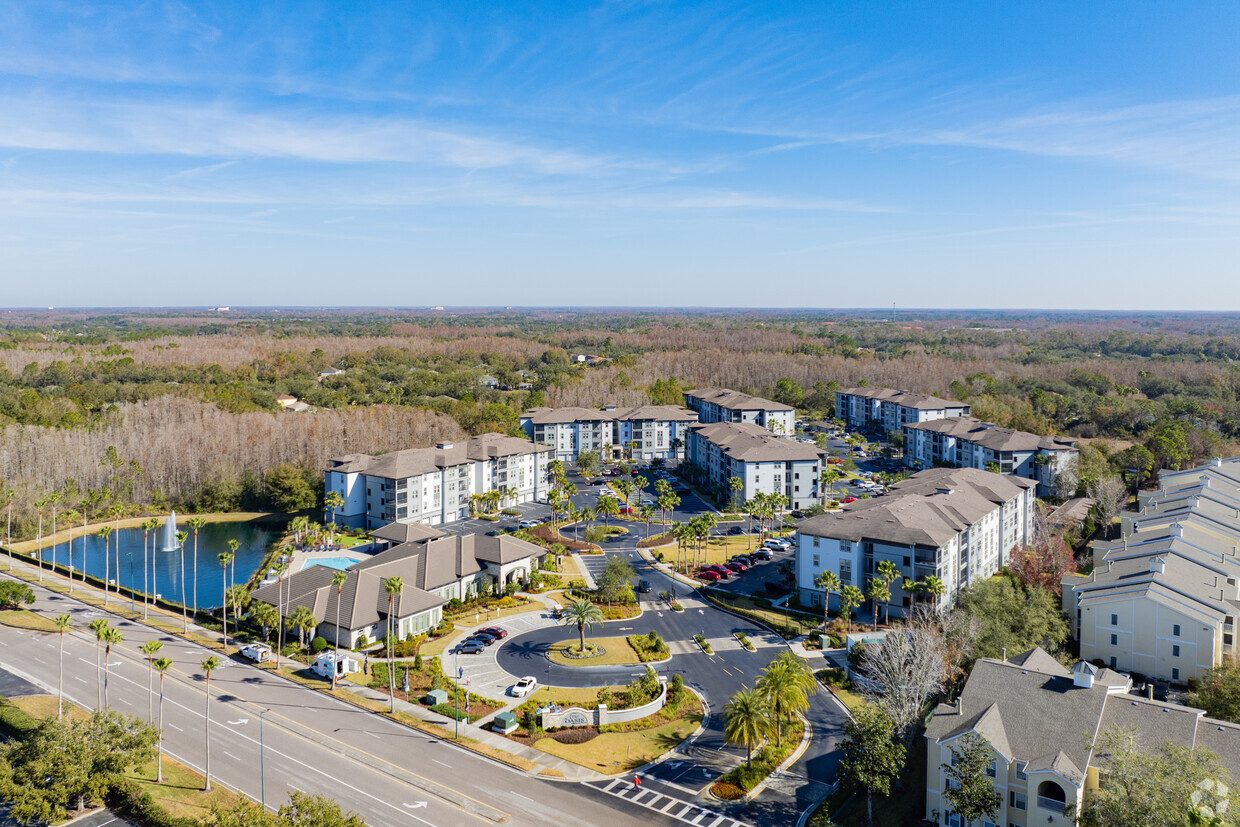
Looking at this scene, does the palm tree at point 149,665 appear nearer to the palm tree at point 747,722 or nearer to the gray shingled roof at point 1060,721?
the palm tree at point 747,722

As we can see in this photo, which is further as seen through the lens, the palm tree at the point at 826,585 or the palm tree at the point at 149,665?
the palm tree at the point at 826,585

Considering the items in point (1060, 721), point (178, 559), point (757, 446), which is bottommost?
point (178, 559)

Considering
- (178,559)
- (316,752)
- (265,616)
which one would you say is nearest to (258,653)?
(265,616)

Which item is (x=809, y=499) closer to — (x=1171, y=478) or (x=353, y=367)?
(x=1171, y=478)

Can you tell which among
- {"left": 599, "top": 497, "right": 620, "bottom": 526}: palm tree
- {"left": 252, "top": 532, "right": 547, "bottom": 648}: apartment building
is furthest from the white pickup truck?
{"left": 599, "top": 497, "right": 620, "bottom": 526}: palm tree

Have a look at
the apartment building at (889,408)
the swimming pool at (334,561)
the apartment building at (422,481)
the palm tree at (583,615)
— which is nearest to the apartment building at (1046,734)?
the palm tree at (583,615)

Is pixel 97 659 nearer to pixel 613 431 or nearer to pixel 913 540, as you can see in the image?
pixel 913 540
